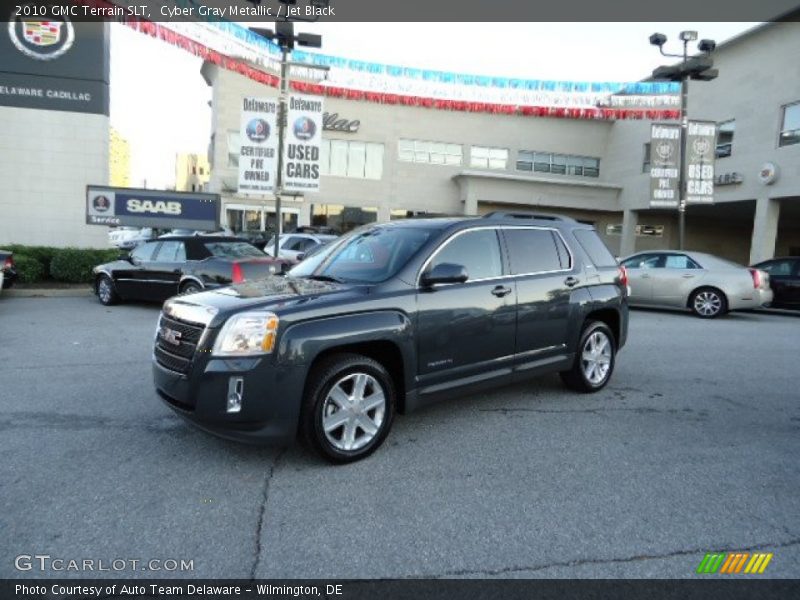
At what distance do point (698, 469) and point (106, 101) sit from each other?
15.5 meters

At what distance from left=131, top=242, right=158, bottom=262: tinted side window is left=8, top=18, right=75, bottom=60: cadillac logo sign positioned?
6.76m

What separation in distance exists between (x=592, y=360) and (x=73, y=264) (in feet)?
40.0

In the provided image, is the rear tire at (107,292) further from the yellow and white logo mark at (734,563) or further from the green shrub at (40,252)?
the yellow and white logo mark at (734,563)

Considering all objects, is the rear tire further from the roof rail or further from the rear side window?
the rear side window

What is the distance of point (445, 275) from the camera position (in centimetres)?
409

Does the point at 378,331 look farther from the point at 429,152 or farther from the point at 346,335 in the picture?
the point at 429,152

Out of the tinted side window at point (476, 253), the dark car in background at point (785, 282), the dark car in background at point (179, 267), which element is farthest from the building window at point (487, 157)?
the tinted side window at point (476, 253)

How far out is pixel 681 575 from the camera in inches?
105

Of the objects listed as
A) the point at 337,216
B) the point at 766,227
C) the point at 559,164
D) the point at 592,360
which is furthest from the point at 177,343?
the point at 559,164

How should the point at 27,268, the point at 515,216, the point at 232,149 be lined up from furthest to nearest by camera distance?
the point at 232,149
the point at 27,268
the point at 515,216

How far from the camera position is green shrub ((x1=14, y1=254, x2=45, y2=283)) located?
12188mm

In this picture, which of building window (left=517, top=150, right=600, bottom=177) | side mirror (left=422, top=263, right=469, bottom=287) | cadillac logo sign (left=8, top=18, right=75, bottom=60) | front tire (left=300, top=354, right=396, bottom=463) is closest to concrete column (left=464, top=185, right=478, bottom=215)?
building window (left=517, top=150, right=600, bottom=177)

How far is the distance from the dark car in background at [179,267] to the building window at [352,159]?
894 inches

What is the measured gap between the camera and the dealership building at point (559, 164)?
2177 centimetres
